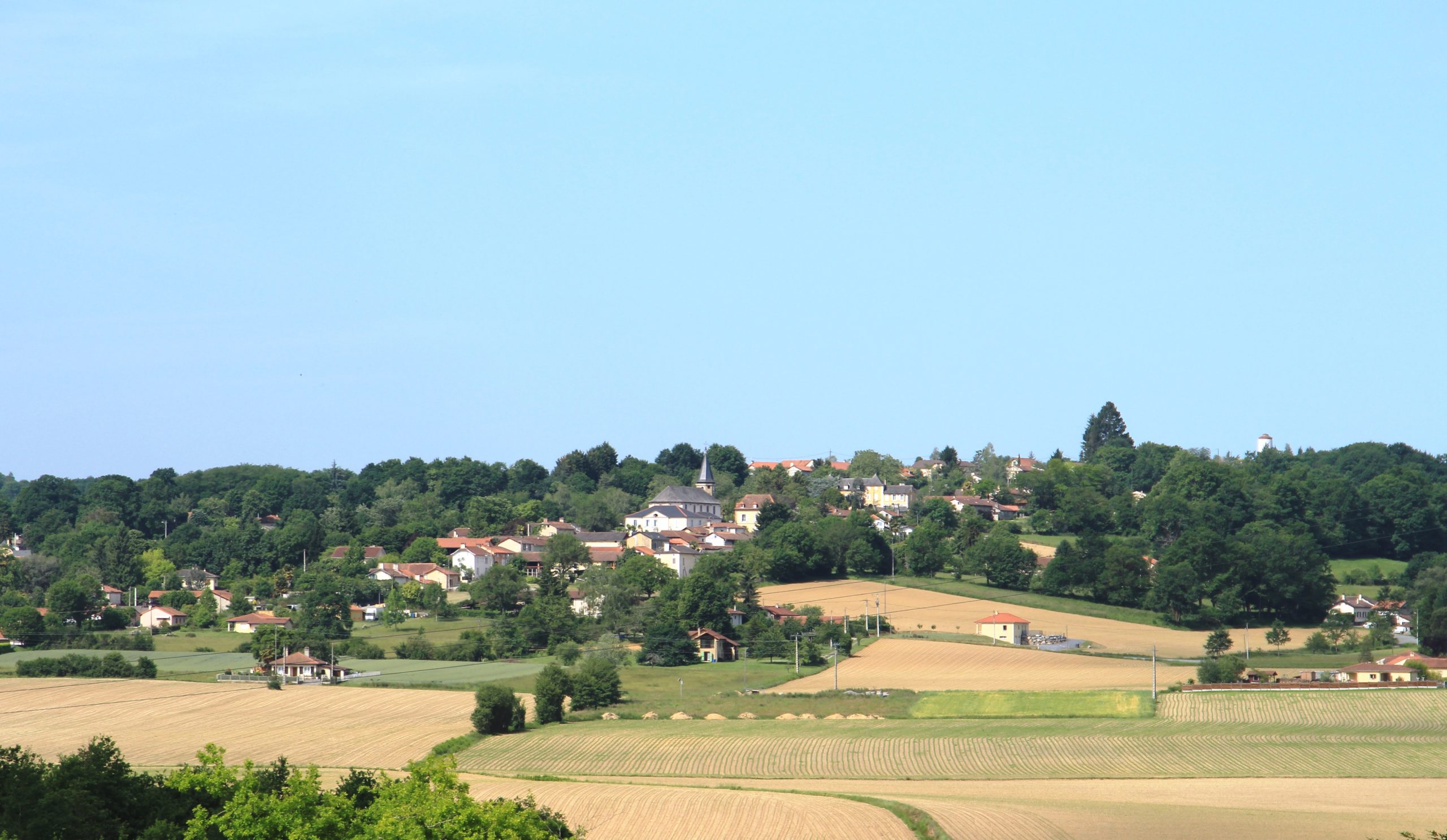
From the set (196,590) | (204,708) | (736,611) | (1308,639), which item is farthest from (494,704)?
(196,590)

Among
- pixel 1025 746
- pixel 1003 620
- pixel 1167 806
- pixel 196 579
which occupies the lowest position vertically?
pixel 1025 746

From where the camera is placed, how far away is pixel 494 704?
57062mm

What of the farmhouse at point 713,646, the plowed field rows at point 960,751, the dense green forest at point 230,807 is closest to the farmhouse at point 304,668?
the farmhouse at point 713,646

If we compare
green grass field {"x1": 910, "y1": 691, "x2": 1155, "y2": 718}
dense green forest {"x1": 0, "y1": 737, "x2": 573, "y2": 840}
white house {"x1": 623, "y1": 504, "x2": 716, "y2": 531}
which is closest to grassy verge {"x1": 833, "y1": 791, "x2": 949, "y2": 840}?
dense green forest {"x1": 0, "y1": 737, "x2": 573, "y2": 840}

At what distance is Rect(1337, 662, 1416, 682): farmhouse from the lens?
2682 inches

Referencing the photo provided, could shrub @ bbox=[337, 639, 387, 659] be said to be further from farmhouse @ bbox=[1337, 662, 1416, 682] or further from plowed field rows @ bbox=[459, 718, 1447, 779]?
farmhouse @ bbox=[1337, 662, 1416, 682]

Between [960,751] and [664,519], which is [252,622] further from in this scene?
[960,751]

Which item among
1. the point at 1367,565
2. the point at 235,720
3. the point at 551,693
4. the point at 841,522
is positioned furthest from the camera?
the point at 1367,565

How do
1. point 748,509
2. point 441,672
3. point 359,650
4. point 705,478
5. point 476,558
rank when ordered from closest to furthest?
point 441,672
point 359,650
point 476,558
point 748,509
point 705,478

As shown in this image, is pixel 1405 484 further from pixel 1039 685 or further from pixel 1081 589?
pixel 1039 685

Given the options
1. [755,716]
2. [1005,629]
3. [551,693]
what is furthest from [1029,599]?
[551,693]

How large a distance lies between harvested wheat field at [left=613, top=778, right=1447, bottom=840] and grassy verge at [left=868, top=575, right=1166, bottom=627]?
170 ft

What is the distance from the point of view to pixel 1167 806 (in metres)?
39.3

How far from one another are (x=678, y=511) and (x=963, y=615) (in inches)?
2324
